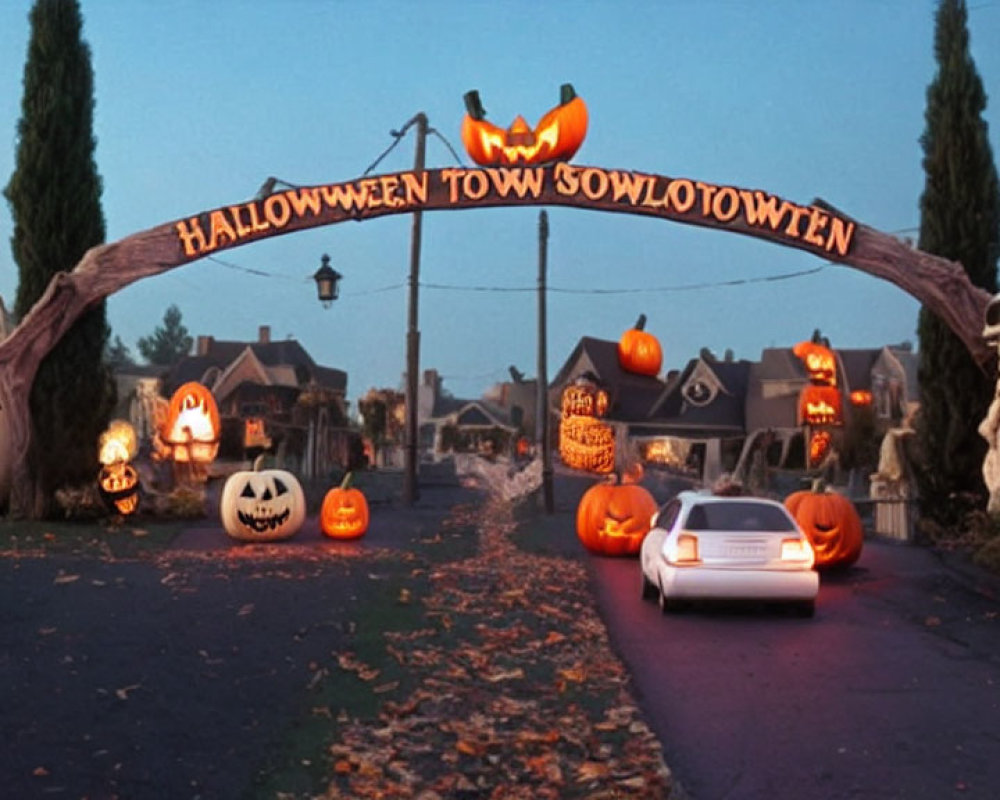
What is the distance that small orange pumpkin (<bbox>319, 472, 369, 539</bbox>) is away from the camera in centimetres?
1877

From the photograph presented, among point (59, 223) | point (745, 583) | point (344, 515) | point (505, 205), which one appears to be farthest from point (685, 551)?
point (59, 223)

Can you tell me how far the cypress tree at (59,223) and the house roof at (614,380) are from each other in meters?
30.1

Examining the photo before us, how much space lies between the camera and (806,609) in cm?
1168

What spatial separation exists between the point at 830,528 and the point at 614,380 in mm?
38244

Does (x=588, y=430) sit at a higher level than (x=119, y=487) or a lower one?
higher

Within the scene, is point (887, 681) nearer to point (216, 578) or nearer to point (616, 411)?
point (216, 578)

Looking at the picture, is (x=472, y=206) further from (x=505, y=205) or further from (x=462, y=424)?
(x=462, y=424)

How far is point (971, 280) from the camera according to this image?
17.4 metres

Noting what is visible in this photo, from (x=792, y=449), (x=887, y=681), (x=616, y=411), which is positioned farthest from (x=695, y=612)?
(x=616, y=411)

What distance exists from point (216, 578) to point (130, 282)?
6.92 m

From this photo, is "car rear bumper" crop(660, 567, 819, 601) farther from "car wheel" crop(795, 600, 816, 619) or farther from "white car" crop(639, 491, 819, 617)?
"car wheel" crop(795, 600, 816, 619)

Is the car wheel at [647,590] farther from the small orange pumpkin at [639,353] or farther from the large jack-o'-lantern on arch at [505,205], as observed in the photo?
the small orange pumpkin at [639,353]

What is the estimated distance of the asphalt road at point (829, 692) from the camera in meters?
6.08

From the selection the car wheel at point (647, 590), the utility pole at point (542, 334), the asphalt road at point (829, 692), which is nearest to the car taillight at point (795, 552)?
the asphalt road at point (829, 692)
